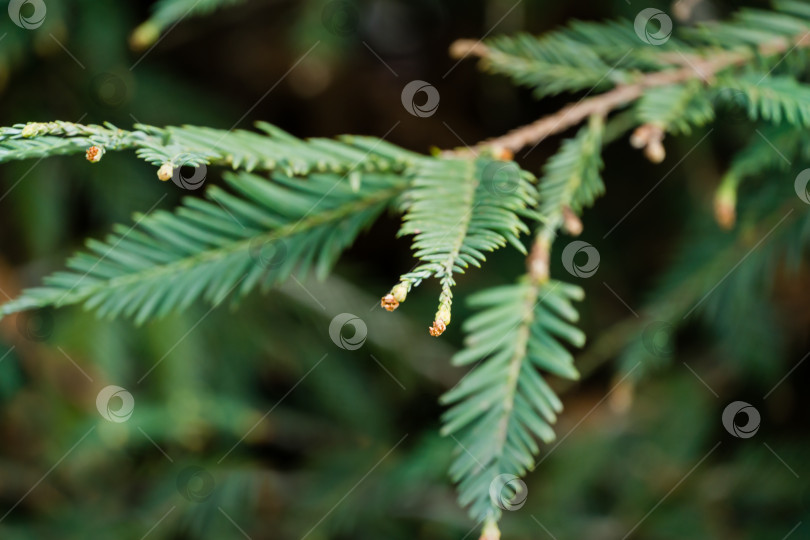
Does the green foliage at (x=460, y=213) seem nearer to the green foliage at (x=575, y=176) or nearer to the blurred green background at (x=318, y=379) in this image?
the green foliage at (x=575, y=176)

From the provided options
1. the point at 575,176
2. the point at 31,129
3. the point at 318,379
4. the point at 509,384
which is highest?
the point at 575,176

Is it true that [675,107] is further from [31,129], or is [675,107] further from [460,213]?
[31,129]

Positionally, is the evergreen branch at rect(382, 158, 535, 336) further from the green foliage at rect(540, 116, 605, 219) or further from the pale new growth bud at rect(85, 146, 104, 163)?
the pale new growth bud at rect(85, 146, 104, 163)

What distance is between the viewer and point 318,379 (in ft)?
4.61

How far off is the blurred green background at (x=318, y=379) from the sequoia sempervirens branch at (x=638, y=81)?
44 centimetres

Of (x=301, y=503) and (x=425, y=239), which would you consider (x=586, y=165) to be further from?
(x=301, y=503)

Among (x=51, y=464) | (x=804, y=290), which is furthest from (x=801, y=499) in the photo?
(x=51, y=464)

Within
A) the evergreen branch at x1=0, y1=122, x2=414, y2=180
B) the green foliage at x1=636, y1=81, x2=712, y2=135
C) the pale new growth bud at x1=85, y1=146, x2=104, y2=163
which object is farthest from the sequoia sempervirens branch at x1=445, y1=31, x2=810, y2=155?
the pale new growth bud at x1=85, y1=146, x2=104, y2=163

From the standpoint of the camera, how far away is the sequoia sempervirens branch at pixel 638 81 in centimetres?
67

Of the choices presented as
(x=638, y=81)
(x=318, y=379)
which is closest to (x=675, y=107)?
(x=638, y=81)

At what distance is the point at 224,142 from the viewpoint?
55 centimetres

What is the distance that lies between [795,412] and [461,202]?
117 cm

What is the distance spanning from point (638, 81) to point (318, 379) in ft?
3.05

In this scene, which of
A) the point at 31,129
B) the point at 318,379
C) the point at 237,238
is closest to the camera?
the point at 31,129
